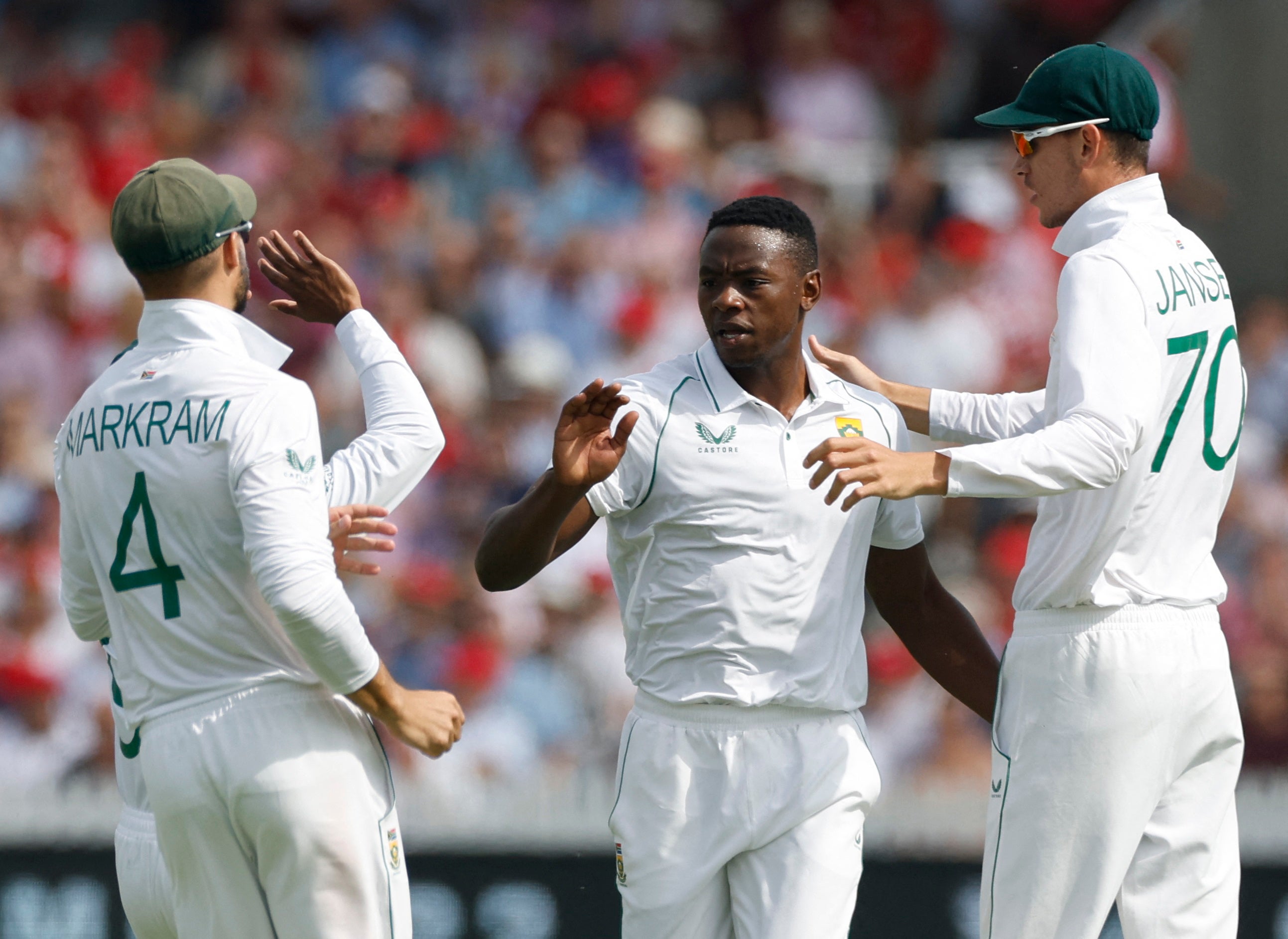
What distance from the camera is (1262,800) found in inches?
197

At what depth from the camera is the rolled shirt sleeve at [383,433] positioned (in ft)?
12.0

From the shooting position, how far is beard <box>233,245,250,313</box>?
360cm

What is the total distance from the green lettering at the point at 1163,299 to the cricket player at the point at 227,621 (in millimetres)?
1798

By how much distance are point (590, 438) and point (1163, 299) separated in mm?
1328

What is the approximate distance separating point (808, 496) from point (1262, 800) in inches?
87.2

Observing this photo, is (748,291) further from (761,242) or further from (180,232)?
(180,232)

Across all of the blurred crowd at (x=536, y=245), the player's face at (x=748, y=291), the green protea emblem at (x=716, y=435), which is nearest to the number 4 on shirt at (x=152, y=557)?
the green protea emblem at (x=716, y=435)

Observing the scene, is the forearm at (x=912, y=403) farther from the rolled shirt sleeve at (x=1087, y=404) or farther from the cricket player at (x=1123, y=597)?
the rolled shirt sleeve at (x=1087, y=404)

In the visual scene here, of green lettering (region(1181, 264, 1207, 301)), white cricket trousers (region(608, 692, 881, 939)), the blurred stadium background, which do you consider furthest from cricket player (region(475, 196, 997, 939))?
the blurred stadium background

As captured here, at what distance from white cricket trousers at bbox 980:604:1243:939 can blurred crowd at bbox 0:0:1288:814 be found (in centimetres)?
314

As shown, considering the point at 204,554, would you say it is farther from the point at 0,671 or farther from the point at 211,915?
the point at 0,671

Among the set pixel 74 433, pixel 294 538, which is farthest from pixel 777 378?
pixel 74 433

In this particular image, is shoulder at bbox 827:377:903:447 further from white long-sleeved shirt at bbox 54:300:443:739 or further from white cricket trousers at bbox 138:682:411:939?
white cricket trousers at bbox 138:682:411:939

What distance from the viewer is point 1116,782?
3.55 m
